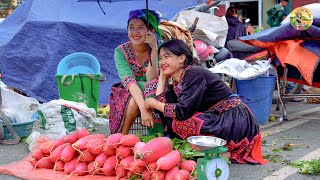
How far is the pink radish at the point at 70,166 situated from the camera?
4418mm

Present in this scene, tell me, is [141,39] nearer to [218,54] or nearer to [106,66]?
[218,54]

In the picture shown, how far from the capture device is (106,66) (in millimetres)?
8867

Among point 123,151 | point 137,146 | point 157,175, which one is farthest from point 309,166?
point 123,151

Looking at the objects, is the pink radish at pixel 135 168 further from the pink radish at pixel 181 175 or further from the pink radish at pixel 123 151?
the pink radish at pixel 181 175

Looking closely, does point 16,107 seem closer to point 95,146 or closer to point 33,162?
point 33,162

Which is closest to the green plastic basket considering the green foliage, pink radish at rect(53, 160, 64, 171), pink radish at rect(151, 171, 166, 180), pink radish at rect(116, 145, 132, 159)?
pink radish at rect(53, 160, 64, 171)

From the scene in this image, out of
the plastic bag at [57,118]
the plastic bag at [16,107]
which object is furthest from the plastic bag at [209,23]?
the plastic bag at [16,107]

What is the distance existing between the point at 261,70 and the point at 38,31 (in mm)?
4190

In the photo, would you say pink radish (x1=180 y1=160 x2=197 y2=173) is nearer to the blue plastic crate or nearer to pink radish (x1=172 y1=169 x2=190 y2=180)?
pink radish (x1=172 y1=169 x2=190 y2=180)

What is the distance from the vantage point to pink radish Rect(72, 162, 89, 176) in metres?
4.37

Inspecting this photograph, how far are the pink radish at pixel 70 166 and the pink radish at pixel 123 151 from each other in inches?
18.1

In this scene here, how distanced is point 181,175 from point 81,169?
99cm

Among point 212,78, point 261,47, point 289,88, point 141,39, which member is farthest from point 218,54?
point 212,78

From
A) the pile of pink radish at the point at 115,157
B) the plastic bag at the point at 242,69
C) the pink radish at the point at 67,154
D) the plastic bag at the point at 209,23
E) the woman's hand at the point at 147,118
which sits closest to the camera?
the pile of pink radish at the point at 115,157
